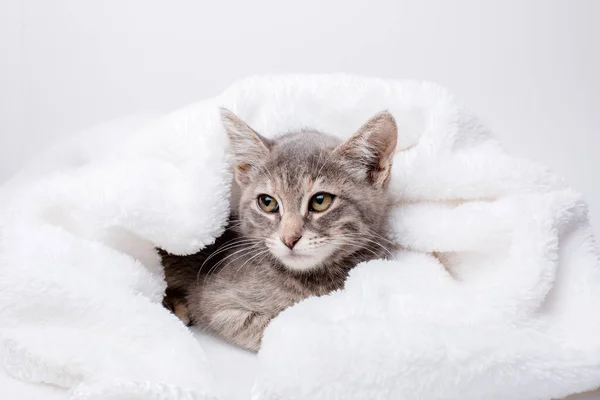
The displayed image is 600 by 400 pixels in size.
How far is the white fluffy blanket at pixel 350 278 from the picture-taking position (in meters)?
1.27

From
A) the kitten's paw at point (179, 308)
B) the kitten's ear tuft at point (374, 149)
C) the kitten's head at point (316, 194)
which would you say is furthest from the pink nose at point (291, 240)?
the kitten's paw at point (179, 308)

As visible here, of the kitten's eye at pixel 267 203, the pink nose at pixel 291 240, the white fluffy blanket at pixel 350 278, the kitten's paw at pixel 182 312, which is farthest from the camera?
the kitten's paw at pixel 182 312

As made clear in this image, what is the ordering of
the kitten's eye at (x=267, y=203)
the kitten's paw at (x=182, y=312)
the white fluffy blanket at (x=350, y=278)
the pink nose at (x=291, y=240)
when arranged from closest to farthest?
1. the white fluffy blanket at (x=350, y=278)
2. the pink nose at (x=291, y=240)
3. the kitten's eye at (x=267, y=203)
4. the kitten's paw at (x=182, y=312)

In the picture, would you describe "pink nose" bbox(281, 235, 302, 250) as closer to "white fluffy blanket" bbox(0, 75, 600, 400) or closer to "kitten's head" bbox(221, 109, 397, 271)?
"kitten's head" bbox(221, 109, 397, 271)

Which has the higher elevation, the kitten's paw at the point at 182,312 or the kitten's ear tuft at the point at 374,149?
the kitten's ear tuft at the point at 374,149

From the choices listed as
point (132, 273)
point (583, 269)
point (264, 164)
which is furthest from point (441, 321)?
point (132, 273)

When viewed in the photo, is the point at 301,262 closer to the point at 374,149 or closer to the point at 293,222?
the point at 293,222

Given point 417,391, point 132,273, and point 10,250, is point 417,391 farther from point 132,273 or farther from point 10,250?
point 10,250

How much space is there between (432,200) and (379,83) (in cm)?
41

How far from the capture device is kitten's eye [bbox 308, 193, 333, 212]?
163 centimetres

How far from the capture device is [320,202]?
164 centimetres

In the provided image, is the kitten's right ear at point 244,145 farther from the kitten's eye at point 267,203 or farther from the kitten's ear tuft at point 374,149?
the kitten's ear tuft at point 374,149

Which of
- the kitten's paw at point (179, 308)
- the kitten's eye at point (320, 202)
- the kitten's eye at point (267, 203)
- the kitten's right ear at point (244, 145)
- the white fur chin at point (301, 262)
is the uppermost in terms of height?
the kitten's right ear at point (244, 145)

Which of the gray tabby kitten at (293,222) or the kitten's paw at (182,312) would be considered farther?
the kitten's paw at (182,312)
